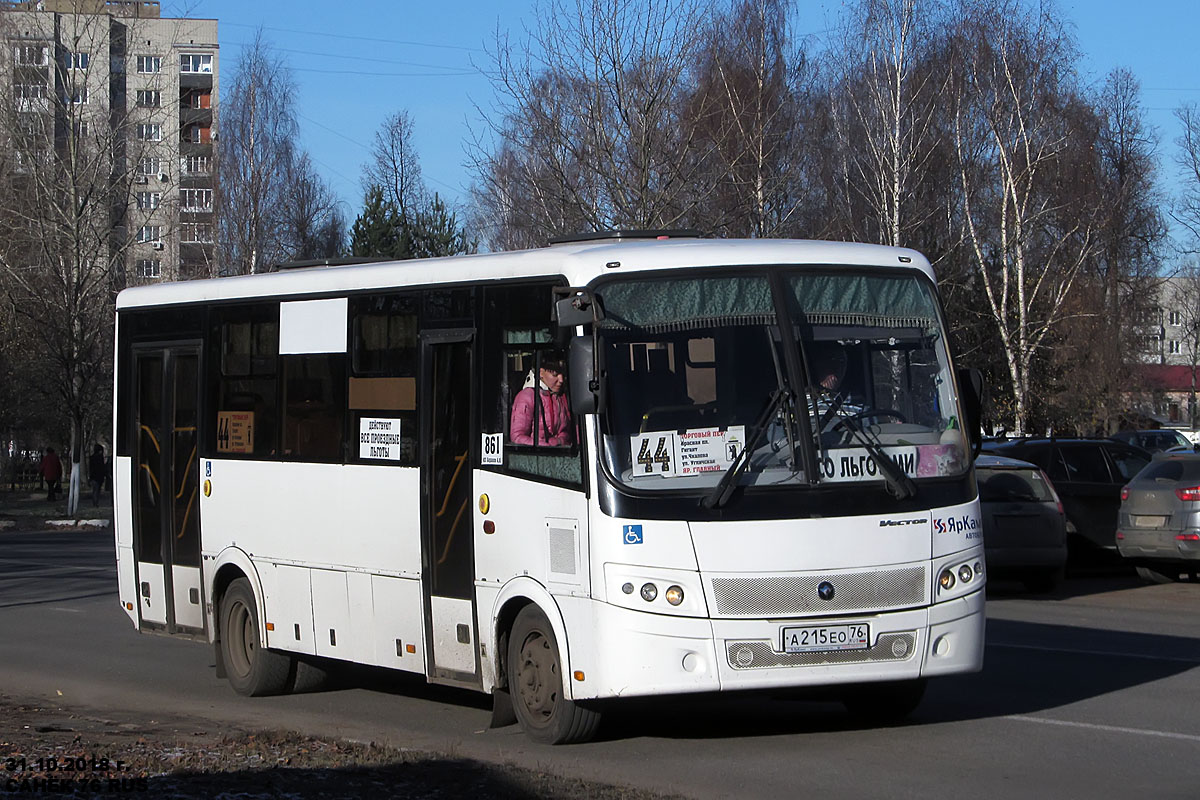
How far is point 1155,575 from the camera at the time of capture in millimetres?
20141

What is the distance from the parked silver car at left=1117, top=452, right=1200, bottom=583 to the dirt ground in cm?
1237

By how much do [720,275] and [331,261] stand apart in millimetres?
4262

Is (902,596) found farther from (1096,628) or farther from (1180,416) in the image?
(1180,416)

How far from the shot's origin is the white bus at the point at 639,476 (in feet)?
28.0

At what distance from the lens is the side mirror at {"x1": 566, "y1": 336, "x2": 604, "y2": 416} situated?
8539mm

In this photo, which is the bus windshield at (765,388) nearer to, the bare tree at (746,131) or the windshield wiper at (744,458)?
the windshield wiper at (744,458)

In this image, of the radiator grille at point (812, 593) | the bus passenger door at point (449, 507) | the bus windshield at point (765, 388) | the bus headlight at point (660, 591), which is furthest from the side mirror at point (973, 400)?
the bus passenger door at point (449, 507)

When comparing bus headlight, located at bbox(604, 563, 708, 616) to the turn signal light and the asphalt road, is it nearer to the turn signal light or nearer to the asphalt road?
the asphalt road

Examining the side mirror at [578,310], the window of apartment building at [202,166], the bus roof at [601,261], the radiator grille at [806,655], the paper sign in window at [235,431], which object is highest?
the window of apartment building at [202,166]

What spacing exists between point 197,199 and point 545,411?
5004 centimetres

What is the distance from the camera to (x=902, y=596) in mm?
8812

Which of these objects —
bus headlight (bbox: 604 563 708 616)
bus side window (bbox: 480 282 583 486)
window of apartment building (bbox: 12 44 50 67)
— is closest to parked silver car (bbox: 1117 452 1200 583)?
bus side window (bbox: 480 282 583 486)

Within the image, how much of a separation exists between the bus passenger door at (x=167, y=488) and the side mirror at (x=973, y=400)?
616 centimetres

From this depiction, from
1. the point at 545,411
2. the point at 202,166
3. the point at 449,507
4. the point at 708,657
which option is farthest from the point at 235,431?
the point at 202,166
